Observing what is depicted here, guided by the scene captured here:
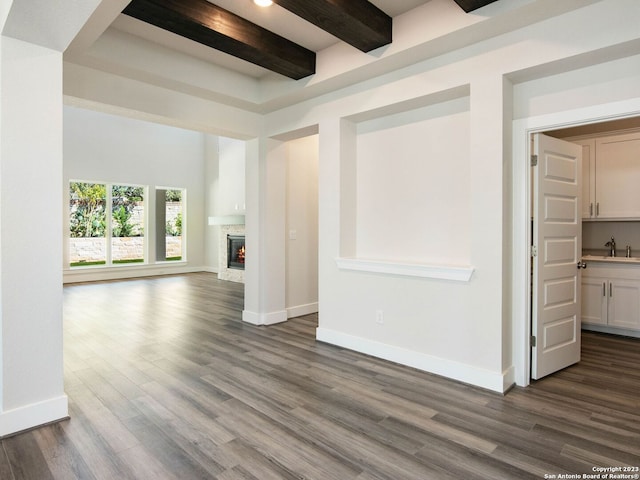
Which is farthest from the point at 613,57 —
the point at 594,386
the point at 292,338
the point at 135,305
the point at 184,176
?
the point at 184,176

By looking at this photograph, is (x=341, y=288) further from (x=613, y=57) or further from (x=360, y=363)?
(x=613, y=57)

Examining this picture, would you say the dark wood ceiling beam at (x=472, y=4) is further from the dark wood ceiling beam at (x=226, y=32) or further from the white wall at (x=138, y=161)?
the white wall at (x=138, y=161)

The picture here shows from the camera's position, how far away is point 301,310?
5.31 m

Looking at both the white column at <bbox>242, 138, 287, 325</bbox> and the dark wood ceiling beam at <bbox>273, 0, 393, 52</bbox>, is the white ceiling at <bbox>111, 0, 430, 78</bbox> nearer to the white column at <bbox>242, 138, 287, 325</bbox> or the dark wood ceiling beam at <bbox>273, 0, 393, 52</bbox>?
the dark wood ceiling beam at <bbox>273, 0, 393, 52</bbox>

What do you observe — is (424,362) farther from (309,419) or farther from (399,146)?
(399,146)

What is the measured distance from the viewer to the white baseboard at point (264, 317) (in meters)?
4.81

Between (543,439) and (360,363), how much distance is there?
1586 mm

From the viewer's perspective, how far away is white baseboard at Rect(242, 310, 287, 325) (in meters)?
4.81

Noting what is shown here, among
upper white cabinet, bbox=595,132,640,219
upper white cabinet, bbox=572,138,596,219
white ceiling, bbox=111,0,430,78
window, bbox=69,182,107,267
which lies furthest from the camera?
window, bbox=69,182,107,267

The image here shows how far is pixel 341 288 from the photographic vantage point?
4004 millimetres

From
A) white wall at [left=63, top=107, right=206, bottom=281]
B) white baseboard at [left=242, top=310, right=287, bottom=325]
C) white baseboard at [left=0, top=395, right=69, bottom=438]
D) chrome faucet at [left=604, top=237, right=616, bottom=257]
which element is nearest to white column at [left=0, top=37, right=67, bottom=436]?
white baseboard at [left=0, top=395, right=69, bottom=438]

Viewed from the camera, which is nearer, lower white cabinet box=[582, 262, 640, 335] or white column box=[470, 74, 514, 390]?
white column box=[470, 74, 514, 390]

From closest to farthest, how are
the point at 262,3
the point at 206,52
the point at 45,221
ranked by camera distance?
the point at 45,221, the point at 262,3, the point at 206,52

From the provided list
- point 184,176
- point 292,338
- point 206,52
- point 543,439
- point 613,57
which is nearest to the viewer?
point 543,439
